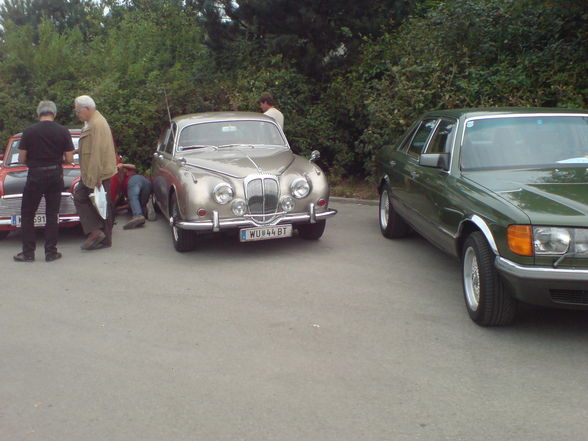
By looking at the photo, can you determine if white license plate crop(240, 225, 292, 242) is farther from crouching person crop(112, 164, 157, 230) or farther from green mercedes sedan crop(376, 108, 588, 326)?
crouching person crop(112, 164, 157, 230)

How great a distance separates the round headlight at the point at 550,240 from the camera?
4.60 metres

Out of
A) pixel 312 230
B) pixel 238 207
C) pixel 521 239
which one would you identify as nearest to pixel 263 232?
pixel 238 207

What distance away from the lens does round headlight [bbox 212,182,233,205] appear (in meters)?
7.39

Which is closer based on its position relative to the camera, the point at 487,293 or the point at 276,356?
the point at 276,356

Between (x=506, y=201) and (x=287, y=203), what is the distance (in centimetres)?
311

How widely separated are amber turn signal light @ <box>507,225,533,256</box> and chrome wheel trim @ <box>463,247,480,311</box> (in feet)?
1.86

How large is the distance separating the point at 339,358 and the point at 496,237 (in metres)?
1.45

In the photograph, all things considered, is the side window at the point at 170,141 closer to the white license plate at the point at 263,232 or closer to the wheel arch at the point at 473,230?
the white license plate at the point at 263,232

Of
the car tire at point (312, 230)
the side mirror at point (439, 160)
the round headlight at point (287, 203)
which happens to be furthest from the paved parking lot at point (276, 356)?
the side mirror at point (439, 160)

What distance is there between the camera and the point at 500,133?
20.5 ft

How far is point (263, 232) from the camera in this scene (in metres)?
7.45

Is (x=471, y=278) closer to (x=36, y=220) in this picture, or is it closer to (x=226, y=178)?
(x=226, y=178)

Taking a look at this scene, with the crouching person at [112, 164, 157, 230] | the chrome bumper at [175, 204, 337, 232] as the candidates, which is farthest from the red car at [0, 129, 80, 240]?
the chrome bumper at [175, 204, 337, 232]

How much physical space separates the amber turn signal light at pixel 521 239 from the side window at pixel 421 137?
2.79 metres
